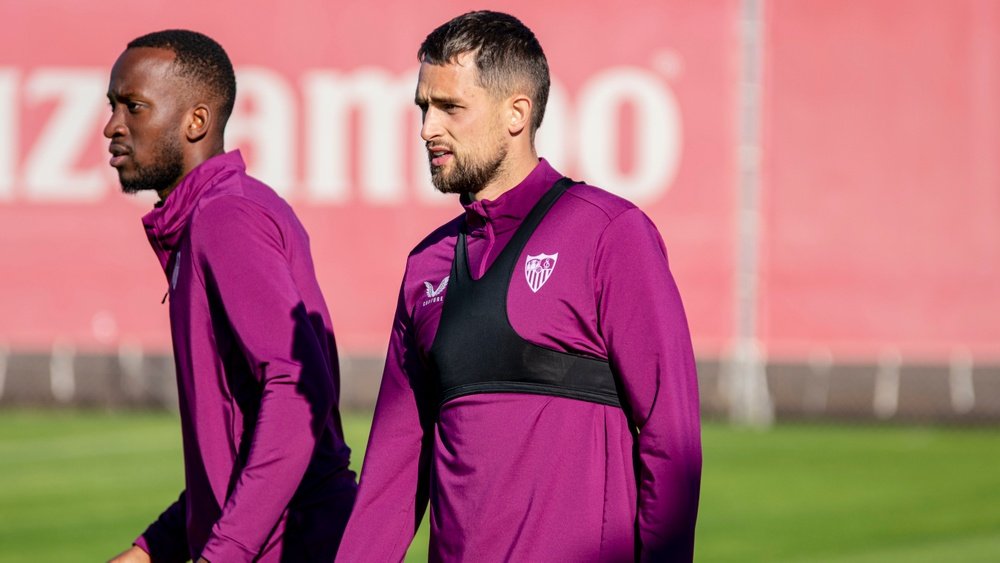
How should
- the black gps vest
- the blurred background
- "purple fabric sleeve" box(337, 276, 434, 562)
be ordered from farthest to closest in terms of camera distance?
the blurred background < "purple fabric sleeve" box(337, 276, 434, 562) < the black gps vest

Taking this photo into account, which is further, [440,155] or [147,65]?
[147,65]

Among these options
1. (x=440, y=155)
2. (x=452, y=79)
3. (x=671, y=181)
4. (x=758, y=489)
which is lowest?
(x=758, y=489)

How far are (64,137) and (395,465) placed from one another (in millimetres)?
15691

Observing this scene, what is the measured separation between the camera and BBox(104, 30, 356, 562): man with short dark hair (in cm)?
379

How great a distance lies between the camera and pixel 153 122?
13.9ft

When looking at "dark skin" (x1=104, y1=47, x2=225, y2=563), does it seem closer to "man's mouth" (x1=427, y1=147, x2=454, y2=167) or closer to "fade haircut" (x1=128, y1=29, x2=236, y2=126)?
"fade haircut" (x1=128, y1=29, x2=236, y2=126)

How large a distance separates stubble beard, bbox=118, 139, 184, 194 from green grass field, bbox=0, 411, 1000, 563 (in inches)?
230

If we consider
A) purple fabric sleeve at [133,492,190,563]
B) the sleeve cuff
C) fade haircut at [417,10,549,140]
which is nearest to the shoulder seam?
fade haircut at [417,10,549,140]

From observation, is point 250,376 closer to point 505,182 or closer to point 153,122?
point 153,122

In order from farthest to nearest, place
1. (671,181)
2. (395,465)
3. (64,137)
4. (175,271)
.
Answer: (64,137), (671,181), (175,271), (395,465)

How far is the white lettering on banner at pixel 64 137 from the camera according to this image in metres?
18.3

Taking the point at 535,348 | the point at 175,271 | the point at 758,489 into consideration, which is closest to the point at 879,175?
the point at 758,489

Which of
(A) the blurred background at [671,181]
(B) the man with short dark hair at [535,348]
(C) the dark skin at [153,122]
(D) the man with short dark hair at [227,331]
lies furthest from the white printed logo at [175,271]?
(A) the blurred background at [671,181]

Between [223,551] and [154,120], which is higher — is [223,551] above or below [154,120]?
below
